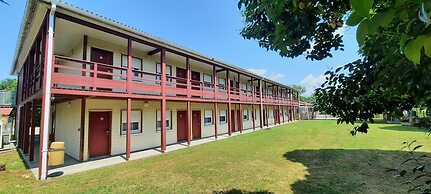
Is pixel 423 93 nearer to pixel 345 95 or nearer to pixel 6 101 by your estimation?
pixel 345 95

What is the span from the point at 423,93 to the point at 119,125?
12.1 meters

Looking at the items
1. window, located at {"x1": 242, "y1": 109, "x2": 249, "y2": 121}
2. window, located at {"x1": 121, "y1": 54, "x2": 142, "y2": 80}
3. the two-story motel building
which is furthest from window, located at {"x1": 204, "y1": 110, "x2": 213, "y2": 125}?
window, located at {"x1": 121, "y1": 54, "x2": 142, "y2": 80}

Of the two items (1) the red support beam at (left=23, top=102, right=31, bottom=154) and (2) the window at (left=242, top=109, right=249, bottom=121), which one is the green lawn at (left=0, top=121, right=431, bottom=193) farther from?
(2) the window at (left=242, top=109, right=249, bottom=121)

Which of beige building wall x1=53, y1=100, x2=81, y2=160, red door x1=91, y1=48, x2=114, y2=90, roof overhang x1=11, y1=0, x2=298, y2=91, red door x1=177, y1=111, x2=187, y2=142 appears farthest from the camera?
red door x1=177, y1=111, x2=187, y2=142

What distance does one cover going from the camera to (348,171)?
782 centimetres

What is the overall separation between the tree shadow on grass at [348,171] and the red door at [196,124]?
8.26 m

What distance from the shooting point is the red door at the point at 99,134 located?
1119cm

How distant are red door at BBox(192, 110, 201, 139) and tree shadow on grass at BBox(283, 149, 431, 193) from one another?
8260 mm

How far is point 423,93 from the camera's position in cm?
263

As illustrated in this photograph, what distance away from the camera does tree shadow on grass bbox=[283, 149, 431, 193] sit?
615 centimetres

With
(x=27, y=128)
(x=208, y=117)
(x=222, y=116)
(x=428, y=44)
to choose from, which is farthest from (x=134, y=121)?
(x=428, y=44)

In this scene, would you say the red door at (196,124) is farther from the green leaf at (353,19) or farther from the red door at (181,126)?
the green leaf at (353,19)

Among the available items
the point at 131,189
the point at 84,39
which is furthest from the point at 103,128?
the point at 131,189

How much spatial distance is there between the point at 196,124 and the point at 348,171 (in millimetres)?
11823
